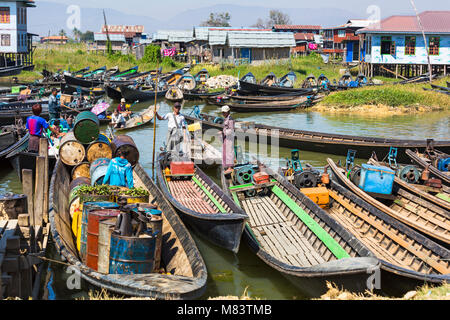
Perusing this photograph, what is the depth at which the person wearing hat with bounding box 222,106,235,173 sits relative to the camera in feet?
40.3

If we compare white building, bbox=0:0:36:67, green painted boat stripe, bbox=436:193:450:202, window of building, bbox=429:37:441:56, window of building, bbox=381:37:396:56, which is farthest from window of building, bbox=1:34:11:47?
green painted boat stripe, bbox=436:193:450:202

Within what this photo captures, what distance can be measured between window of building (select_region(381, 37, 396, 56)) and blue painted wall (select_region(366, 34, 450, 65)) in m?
0.25

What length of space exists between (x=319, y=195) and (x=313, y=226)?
1666 mm

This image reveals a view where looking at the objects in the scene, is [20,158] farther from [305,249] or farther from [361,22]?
[361,22]

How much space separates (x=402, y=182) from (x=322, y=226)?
318 cm

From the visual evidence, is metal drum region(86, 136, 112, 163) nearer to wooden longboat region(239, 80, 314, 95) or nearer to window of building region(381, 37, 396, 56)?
wooden longboat region(239, 80, 314, 95)

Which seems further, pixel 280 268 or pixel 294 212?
pixel 294 212

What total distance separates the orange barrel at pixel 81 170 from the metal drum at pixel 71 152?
38 cm

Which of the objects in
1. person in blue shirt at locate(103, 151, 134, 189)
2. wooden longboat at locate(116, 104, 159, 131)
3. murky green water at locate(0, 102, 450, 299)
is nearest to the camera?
murky green water at locate(0, 102, 450, 299)

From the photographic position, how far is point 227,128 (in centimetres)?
1234

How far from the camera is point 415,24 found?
128ft

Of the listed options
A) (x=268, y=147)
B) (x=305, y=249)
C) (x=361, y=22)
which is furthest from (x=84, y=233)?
(x=361, y=22)

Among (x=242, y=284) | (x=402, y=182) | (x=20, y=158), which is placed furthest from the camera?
(x=20, y=158)

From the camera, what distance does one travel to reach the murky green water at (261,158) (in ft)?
27.3
